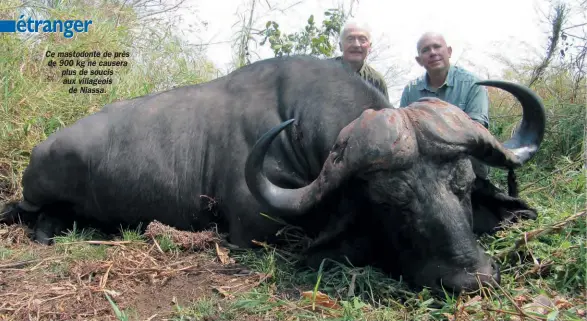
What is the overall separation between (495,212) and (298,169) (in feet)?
4.11

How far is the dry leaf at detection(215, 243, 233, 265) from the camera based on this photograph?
3380mm

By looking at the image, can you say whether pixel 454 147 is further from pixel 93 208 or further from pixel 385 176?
pixel 93 208

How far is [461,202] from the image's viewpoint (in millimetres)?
2756

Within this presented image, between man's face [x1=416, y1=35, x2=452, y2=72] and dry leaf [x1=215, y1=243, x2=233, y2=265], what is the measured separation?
277 centimetres

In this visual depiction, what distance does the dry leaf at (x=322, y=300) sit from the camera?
8.68 feet

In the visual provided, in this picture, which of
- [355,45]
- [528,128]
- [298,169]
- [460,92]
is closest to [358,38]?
[355,45]

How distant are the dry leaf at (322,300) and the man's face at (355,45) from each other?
3.43 meters

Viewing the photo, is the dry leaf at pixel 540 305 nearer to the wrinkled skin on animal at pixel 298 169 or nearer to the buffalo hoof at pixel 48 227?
the wrinkled skin on animal at pixel 298 169

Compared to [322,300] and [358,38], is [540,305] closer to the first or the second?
[322,300]

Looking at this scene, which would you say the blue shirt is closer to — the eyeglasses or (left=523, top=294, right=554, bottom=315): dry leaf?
the eyeglasses

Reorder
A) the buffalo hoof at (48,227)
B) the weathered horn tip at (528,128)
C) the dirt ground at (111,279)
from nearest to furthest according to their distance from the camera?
1. the dirt ground at (111,279)
2. the weathered horn tip at (528,128)
3. the buffalo hoof at (48,227)

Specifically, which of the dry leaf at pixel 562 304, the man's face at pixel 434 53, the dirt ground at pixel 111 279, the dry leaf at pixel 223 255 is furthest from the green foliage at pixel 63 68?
the dry leaf at pixel 562 304

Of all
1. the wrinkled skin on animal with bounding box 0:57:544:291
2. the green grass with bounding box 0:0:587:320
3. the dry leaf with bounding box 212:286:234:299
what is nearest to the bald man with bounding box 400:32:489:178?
the green grass with bounding box 0:0:587:320

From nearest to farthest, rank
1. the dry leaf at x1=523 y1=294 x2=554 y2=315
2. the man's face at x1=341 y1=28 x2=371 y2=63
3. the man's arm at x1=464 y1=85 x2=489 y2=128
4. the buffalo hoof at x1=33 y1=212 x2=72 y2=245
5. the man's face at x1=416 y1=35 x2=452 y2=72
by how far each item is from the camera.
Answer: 1. the dry leaf at x1=523 y1=294 x2=554 y2=315
2. the buffalo hoof at x1=33 y1=212 x2=72 y2=245
3. the man's arm at x1=464 y1=85 x2=489 y2=128
4. the man's face at x1=416 y1=35 x2=452 y2=72
5. the man's face at x1=341 y1=28 x2=371 y2=63
